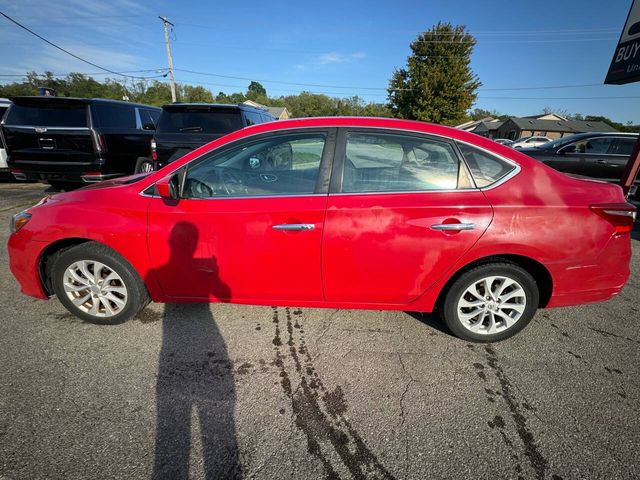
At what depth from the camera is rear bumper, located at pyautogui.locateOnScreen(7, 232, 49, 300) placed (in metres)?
2.53

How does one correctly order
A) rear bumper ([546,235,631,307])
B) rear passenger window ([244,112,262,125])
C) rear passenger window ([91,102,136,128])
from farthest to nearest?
rear passenger window ([244,112,262,125]) → rear passenger window ([91,102,136,128]) → rear bumper ([546,235,631,307])

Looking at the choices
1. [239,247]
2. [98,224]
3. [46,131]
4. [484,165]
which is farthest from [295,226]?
[46,131]

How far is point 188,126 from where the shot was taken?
594 cm

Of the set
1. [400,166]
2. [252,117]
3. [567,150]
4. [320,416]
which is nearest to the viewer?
[320,416]

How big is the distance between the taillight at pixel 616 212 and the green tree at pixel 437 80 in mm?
38137

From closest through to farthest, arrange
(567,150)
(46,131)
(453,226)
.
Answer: (453,226)
(46,131)
(567,150)

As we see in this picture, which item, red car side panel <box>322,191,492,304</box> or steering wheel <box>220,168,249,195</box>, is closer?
red car side panel <box>322,191,492,304</box>

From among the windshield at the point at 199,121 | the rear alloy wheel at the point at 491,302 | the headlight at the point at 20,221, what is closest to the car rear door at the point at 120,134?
the windshield at the point at 199,121

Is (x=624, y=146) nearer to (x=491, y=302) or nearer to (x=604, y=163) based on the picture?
(x=604, y=163)

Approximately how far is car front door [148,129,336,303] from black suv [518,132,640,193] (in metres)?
8.37

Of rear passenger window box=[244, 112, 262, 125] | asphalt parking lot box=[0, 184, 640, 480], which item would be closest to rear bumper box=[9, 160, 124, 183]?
rear passenger window box=[244, 112, 262, 125]

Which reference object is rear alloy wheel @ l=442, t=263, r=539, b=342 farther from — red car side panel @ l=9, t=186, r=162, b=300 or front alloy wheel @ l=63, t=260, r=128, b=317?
front alloy wheel @ l=63, t=260, r=128, b=317

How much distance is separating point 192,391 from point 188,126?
17.5 feet

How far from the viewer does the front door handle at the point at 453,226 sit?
2.16 metres
